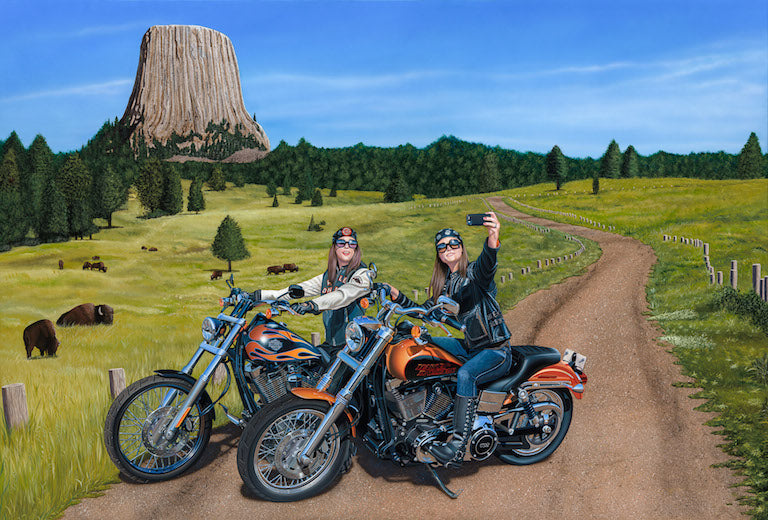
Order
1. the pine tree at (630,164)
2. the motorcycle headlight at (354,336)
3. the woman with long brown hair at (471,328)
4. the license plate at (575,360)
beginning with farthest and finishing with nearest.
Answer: the pine tree at (630,164)
the license plate at (575,360)
the woman with long brown hair at (471,328)
the motorcycle headlight at (354,336)

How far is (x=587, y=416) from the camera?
25.1ft

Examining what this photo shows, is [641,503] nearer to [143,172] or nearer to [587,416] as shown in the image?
[587,416]

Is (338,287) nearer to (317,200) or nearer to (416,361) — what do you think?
(416,361)

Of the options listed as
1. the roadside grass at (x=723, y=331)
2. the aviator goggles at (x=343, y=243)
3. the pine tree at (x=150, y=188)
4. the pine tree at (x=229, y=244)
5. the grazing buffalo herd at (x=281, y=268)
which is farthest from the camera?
the pine tree at (x=150, y=188)

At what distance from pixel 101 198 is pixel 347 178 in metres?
42.8

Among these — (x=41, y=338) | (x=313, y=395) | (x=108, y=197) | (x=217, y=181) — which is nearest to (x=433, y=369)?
(x=313, y=395)

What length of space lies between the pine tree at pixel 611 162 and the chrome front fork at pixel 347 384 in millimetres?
104186

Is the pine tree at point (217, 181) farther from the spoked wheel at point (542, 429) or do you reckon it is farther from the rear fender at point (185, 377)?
the spoked wheel at point (542, 429)

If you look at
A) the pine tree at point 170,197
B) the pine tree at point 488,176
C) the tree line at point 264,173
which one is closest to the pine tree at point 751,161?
the tree line at point 264,173

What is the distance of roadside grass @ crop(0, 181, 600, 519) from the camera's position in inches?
240

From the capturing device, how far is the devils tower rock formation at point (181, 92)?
88688mm

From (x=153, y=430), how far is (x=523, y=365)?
12.9 feet

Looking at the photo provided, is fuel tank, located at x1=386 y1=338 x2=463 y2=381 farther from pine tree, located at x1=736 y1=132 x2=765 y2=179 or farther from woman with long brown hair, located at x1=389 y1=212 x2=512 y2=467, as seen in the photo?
pine tree, located at x1=736 y1=132 x2=765 y2=179

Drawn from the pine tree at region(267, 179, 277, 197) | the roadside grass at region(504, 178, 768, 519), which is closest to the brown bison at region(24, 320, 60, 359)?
the roadside grass at region(504, 178, 768, 519)
